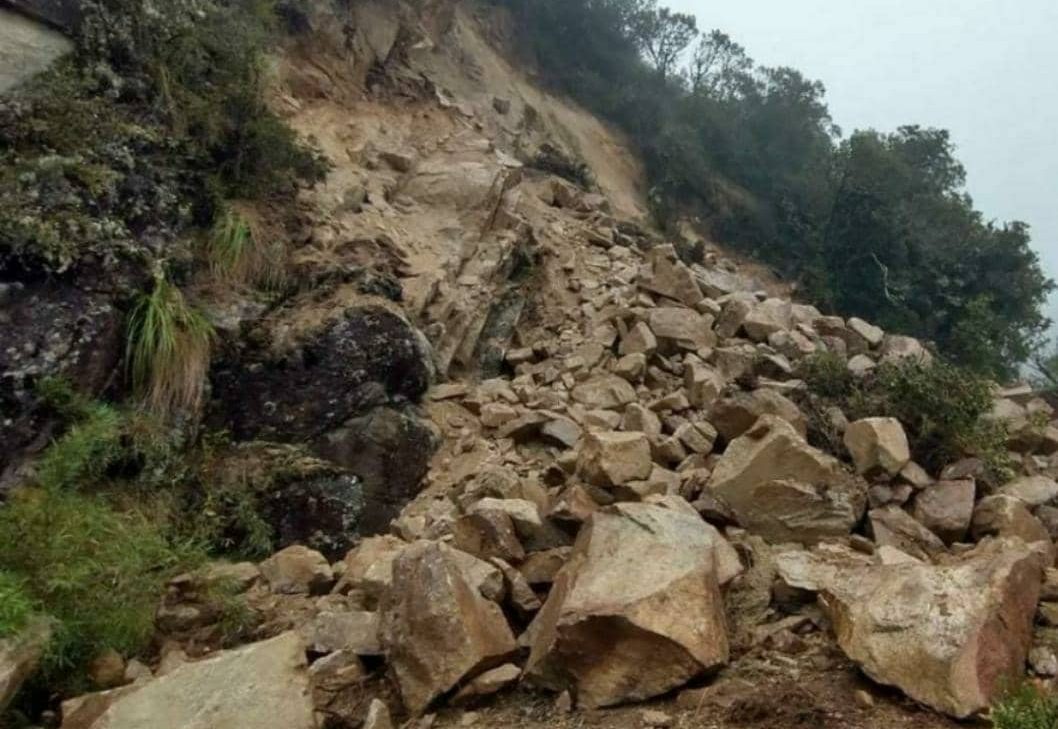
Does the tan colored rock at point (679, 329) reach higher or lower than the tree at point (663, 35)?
lower

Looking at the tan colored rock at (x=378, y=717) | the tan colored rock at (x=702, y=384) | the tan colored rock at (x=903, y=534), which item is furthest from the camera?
the tan colored rock at (x=702, y=384)

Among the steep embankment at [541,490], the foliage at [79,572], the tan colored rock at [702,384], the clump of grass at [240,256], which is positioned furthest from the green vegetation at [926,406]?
the foliage at [79,572]

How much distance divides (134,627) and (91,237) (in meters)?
2.58

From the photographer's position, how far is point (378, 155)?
8.98 metres

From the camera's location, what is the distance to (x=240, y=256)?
19.6 feet

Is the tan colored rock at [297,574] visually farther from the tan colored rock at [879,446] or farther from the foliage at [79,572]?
the tan colored rock at [879,446]

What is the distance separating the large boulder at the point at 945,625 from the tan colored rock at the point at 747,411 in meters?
2.10

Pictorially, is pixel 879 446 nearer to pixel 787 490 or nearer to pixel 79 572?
pixel 787 490

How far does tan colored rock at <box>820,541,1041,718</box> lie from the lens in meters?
2.77

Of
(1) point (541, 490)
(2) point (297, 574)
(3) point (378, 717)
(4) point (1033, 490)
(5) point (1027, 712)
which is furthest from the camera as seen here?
(4) point (1033, 490)

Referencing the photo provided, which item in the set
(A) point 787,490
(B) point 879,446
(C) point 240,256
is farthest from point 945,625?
(C) point 240,256

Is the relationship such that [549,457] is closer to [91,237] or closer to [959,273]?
[91,237]

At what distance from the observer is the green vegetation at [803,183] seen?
14.4m

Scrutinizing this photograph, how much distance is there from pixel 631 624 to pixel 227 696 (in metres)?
1.57
